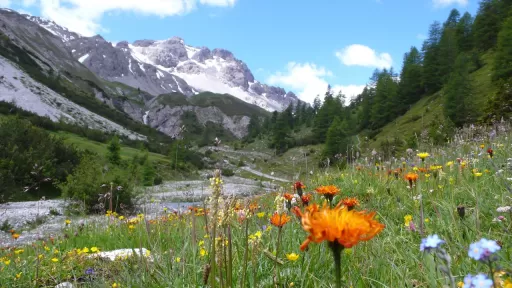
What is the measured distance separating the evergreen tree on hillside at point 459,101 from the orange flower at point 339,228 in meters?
43.7

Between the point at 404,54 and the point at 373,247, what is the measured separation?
3328 inches

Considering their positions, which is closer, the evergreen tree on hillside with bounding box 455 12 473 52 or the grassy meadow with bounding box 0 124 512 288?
the grassy meadow with bounding box 0 124 512 288

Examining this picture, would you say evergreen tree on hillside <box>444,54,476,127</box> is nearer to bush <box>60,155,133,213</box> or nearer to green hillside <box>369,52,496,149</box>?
green hillside <box>369,52,496,149</box>

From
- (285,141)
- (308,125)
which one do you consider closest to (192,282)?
(285,141)

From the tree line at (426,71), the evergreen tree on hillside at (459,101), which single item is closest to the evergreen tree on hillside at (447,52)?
the tree line at (426,71)

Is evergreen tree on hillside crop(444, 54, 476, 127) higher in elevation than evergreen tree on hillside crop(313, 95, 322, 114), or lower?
lower

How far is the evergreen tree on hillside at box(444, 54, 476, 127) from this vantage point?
1565 inches

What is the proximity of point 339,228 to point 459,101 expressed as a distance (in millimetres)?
45774

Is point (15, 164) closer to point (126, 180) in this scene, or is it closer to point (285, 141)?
point (126, 180)

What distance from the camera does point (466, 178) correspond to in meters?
4.03

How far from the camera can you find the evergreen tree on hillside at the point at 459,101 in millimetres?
39750

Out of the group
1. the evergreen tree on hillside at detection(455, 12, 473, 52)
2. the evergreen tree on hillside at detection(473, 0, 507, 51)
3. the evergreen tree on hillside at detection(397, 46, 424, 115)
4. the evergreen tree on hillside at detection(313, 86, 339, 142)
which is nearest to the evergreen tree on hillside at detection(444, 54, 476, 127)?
the evergreen tree on hillside at detection(397, 46, 424, 115)

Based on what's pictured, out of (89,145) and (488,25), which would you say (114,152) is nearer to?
(89,145)

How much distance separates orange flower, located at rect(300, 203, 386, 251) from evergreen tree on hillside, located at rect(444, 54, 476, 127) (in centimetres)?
4367
